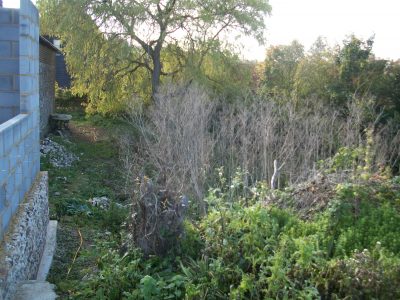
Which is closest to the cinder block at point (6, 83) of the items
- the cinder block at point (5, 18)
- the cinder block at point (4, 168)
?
the cinder block at point (5, 18)

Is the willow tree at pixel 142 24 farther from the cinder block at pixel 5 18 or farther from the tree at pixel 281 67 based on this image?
the cinder block at pixel 5 18

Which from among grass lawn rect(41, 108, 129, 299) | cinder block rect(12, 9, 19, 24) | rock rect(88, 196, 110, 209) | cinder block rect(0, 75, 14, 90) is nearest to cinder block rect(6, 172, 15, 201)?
grass lawn rect(41, 108, 129, 299)

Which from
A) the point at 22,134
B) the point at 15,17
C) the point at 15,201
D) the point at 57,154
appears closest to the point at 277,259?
the point at 15,201

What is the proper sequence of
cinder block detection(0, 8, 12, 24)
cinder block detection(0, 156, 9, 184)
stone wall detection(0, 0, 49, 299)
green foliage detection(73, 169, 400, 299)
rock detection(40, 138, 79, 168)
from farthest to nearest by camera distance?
rock detection(40, 138, 79, 168) < cinder block detection(0, 8, 12, 24) < green foliage detection(73, 169, 400, 299) < stone wall detection(0, 0, 49, 299) < cinder block detection(0, 156, 9, 184)

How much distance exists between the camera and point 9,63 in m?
5.59

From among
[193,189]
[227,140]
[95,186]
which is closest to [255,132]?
[227,140]

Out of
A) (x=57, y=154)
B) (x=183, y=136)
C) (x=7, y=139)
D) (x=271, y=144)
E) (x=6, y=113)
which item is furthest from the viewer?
(x=57, y=154)

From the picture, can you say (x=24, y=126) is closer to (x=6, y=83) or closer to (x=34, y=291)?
(x=6, y=83)

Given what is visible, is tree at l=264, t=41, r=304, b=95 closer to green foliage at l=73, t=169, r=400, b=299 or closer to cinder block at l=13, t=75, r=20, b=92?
green foliage at l=73, t=169, r=400, b=299

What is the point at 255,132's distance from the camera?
12.4m

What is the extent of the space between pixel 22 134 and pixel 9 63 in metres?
1.02

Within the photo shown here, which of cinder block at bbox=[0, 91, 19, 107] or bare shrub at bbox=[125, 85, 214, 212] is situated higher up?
cinder block at bbox=[0, 91, 19, 107]

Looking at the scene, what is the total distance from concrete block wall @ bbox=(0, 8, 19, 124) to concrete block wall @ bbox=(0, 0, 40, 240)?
0.04 metres

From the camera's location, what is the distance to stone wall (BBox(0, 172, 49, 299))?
12.4 feet
